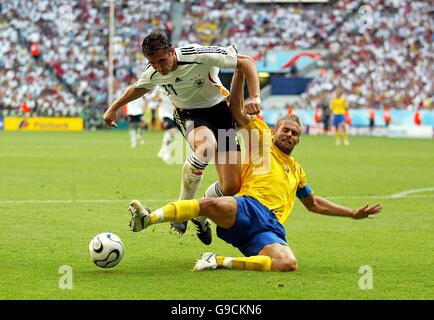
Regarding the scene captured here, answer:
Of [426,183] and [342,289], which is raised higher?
[342,289]

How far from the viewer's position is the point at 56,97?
49.6m

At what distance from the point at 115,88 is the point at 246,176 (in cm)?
4110

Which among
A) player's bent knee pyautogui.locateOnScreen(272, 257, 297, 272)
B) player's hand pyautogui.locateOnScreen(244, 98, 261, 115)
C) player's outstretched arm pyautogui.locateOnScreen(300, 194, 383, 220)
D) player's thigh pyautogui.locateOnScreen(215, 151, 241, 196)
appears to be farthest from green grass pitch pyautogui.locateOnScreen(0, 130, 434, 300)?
player's hand pyautogui.locateOnScreen(244, 98, 261, 115)

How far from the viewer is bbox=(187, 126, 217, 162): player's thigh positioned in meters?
9.27

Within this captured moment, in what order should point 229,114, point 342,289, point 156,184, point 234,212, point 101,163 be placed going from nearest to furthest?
1. point 342,289
2. point 234,212
3. point 229,114
4. point 156,184
5. point 101,163

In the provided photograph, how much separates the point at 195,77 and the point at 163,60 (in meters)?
0.79

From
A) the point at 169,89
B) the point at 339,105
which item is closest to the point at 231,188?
the point at 169,89

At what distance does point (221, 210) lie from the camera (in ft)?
26.1

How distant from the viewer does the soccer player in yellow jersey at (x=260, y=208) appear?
7.76m

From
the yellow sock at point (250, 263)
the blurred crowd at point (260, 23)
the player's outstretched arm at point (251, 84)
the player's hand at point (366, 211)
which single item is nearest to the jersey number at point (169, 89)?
the player's outstretched arm at point (251, 84)

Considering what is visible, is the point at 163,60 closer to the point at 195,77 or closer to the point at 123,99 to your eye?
the point at 195,77

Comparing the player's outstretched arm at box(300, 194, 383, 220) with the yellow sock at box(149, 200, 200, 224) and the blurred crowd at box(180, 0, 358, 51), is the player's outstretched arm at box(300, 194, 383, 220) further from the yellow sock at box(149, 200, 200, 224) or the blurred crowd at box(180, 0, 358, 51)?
the blurred crowd at box(180, 0, 358, 51)

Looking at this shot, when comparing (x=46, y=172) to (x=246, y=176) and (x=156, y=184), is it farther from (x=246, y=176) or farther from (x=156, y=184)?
(x=246, y=176)
